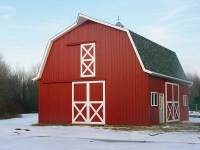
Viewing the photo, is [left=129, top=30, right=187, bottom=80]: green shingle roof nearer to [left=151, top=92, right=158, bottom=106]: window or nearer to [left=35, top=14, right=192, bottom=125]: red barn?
[left=35, top=14, right=192, bottom=125]: red barn

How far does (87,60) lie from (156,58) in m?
4.90

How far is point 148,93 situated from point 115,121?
2626 millimetres

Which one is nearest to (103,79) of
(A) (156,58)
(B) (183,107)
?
(A) (156,58)

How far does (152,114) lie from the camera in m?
23.3

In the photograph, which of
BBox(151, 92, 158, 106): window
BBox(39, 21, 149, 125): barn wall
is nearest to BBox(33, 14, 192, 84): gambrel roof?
BBox(39, 21, 149, 125): barn wall

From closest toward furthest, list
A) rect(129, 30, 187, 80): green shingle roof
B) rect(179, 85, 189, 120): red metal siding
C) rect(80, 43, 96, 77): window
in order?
1. rect(129, 30, 187, 80): green shingle roof
2. rect(80, 43, 96, 77): window
3. rect(179, 85, 189, 120): red metal siding

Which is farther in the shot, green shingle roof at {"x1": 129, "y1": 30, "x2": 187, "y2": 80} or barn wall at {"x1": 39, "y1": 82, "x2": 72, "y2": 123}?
barn wall at {"x1": 39, "y1": 82, "x2": 72, "y2": 123}

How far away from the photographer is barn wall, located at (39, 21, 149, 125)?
2294 centimetres

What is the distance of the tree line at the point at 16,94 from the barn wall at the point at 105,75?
712 inches

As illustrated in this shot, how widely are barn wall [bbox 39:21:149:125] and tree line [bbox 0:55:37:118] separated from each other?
18094 mm

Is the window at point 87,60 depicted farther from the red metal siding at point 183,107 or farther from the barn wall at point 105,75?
the red metal siding at point 183,107

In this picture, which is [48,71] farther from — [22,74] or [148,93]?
[22,74]

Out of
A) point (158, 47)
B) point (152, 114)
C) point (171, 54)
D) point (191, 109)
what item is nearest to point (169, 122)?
point (152, 114)

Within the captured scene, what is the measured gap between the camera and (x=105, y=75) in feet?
79.1
